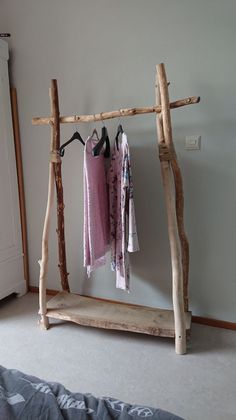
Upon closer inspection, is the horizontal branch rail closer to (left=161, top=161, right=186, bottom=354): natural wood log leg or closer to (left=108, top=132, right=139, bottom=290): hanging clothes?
(left=108, top=132, right=139, bottom=290): hanging clothes

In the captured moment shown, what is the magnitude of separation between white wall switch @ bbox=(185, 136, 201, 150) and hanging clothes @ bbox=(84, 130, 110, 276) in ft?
1.86

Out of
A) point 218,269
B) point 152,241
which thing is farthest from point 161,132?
point 218,269

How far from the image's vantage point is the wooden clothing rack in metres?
1.72

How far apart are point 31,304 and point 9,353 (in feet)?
2.09

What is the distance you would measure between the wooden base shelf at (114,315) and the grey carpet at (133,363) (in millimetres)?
136

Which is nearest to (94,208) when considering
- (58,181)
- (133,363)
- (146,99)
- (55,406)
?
(58,181)

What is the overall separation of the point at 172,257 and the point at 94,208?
57 centimetres

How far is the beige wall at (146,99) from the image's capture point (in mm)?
1920

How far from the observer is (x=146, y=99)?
82.3 inches

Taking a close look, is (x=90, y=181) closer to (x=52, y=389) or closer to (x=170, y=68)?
(x=170, y=68)

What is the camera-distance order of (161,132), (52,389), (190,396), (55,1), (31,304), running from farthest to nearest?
(31,304) < (55,1) < (161,132) < (190,396) < (52,389)

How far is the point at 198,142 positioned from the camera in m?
2.00

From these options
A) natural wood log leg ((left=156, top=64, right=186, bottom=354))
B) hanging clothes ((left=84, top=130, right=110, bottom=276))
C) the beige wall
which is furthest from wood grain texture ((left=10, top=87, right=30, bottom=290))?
natural wood log leg ((left=156, top=64, right=186, bottom=354))

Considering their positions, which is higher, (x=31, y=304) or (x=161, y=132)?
(x=161, y=132)
